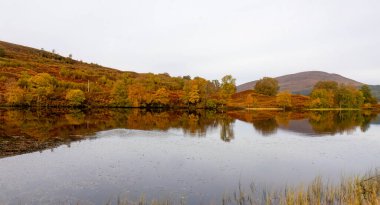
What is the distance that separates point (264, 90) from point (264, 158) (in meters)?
150

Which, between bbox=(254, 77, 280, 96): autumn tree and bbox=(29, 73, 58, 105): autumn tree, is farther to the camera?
bbox=(254, 77, 280, 96): autumn tree

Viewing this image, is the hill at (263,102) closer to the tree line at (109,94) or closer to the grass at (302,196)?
the tree line at (109,94)

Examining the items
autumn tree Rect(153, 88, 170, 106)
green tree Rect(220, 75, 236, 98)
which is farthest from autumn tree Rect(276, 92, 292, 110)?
autumn tree Rect(153, 88, 170, 106)

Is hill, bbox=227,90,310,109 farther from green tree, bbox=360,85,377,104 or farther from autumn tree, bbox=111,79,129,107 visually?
autumn tree, bbox=111,79,129,107

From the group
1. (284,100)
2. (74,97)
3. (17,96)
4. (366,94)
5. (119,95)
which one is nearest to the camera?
(17,96)

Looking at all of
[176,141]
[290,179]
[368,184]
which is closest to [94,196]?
[290,179]

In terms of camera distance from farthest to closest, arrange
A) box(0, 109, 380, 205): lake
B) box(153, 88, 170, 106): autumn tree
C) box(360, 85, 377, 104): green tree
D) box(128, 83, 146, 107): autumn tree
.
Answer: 1. box(360, 85, 377, 104): green tree
2. box(153, 88, 170, 106): autumn tree
3. box(128, 83, 146, 107): autumn tree
4. box(0, 109, 380, 205): lake

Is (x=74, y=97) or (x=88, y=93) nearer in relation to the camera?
(x=74, y=97)

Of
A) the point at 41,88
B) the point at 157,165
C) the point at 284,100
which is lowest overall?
the point at 157,165

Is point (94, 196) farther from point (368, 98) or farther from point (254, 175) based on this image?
point (368, 98)

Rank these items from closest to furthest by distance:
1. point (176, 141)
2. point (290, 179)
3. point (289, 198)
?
point (289, 198)
point (290, 179)
point (176, 141)

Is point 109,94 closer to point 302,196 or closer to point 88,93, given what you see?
point 88,93

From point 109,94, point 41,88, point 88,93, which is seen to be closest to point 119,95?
point 109,94

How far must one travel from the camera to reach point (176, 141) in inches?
1463
